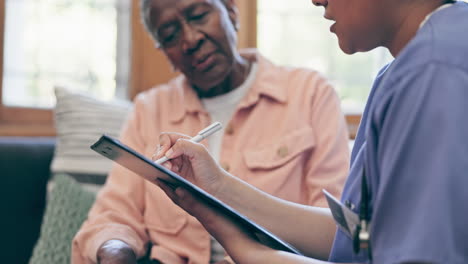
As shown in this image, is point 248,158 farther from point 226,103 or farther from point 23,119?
point 23,119

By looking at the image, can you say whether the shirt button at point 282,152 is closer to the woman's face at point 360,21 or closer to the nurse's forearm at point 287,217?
the nurse's forearm at point 287,217

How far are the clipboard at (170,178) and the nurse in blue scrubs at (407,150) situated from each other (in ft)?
0.07

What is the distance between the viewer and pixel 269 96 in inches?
65.4

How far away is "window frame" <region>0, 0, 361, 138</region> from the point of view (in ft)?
7.85

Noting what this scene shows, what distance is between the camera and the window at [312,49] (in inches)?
97.6

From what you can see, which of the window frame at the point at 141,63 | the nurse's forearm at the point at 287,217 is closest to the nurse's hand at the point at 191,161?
the nurse's forearm at the point at 287,217

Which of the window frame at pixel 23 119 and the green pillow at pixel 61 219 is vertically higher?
the green pillow at pixel 61 219

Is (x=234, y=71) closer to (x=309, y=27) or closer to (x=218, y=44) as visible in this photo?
(x=218, y=44)

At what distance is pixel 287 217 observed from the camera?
115cm

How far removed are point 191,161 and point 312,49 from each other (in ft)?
5.00

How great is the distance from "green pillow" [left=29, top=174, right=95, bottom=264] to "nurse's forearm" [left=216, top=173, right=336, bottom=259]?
2.57 ft

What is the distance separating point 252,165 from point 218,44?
367mm

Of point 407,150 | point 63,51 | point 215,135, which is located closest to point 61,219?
point 215,135

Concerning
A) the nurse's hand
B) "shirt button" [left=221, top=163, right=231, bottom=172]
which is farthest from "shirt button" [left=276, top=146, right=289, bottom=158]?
the nurse's hand
